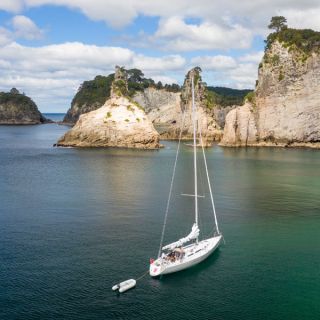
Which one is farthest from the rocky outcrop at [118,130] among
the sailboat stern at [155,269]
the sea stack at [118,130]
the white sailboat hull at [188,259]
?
the sailboat stern at [155,269]

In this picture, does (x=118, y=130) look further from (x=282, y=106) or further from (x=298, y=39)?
(x=298, y=39)

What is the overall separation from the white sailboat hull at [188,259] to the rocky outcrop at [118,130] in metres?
102

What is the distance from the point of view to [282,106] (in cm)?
15025

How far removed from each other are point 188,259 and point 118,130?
108842mm

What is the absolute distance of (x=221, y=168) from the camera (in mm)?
104625

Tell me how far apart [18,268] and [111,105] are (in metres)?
114

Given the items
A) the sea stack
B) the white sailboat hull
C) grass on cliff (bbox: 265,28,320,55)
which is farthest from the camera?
the sea stack

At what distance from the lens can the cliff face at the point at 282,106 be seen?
145000 millimetres

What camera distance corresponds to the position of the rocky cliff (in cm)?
14500

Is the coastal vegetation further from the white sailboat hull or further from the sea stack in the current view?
the white sailboat hull

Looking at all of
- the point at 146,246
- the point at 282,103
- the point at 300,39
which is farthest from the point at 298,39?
the point at 146,246

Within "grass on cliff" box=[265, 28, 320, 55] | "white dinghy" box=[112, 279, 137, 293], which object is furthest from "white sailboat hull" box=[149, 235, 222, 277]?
"grass on cliff" box=[265, 28, 320, 55]

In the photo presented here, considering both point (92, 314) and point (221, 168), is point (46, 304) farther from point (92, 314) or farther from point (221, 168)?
point (221, 168)

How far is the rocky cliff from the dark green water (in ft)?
179
